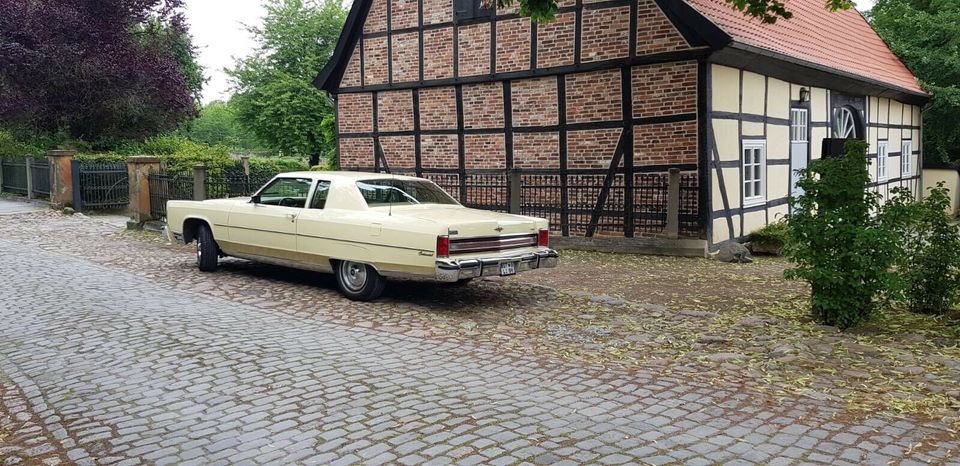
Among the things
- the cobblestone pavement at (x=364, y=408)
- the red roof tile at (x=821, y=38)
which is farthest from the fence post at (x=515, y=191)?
the cobblestone pavement at (x=364, y=408)

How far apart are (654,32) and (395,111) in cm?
607

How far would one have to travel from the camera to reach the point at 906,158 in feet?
72.7

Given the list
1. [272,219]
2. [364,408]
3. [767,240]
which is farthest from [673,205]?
[364,408]

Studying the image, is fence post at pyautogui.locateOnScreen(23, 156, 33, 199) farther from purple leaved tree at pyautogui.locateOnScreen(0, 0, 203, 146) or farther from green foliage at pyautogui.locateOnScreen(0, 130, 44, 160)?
green foliage at pyautogui.locateOnScreen(0, 130, 44, 160)

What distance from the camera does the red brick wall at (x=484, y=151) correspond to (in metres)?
14.9

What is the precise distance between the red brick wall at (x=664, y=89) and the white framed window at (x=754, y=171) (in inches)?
71.8

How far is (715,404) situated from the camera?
5062 mm

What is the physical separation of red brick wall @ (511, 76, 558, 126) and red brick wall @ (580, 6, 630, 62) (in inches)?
35.1

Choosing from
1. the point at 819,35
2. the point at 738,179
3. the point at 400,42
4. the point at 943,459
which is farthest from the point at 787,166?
the point at 943,459

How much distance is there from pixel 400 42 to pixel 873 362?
12151 mm

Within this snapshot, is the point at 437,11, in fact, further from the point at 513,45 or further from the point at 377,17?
the point at 513,45

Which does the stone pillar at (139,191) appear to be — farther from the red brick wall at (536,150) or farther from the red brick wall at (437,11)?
the red brick wall at (536,150)

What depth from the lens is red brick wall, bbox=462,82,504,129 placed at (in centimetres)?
1477

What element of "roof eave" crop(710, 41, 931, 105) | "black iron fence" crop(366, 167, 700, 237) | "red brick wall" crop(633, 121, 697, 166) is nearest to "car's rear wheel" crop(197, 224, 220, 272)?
"black iron fence" crop(366, 167, 700, 237)
